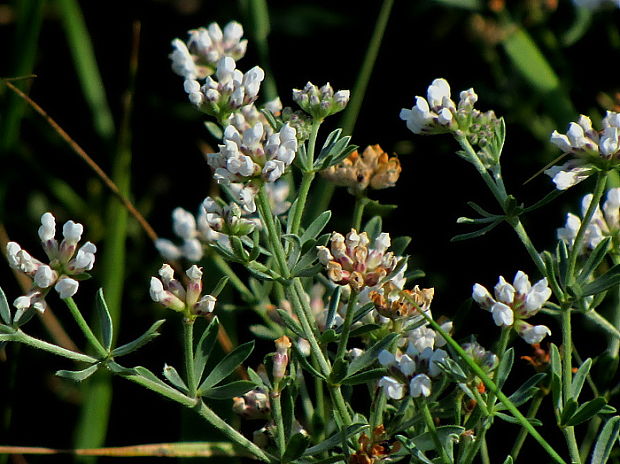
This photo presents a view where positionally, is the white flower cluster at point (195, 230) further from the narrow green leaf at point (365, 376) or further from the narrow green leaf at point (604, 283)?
the narrow green leaf at point (604, 283)

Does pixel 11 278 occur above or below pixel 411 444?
above

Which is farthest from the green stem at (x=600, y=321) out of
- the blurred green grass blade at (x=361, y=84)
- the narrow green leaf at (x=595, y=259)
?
the blurred green grass blade at (x=361, y=84)

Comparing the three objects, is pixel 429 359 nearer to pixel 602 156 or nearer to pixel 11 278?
pixel 602 156

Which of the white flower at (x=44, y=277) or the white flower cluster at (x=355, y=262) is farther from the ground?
the white flower at (x=44, y=277)

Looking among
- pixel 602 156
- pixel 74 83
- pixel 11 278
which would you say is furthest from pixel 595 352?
pixel 74 83

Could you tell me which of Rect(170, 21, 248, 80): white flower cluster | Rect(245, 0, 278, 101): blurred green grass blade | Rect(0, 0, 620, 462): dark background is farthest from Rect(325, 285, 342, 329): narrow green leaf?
Rect(245, 0, 278, 101): blurred green grass blade

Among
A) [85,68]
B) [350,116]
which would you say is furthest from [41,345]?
[85,68]

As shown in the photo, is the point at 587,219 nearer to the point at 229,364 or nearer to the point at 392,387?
the point at 392,387
